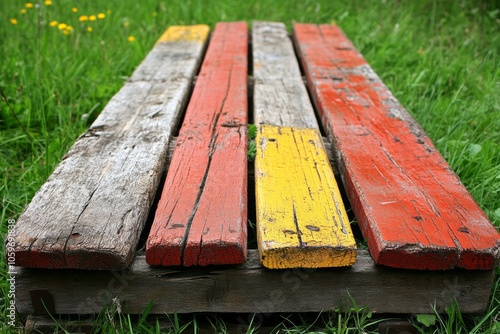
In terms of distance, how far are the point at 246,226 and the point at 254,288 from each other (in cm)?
18

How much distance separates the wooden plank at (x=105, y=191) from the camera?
56.9 inches

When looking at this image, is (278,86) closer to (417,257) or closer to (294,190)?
(294,190)

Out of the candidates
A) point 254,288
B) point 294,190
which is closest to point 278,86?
point 294,190

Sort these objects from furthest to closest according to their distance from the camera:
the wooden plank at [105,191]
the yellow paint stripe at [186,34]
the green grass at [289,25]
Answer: the yellow paint stripe at [186,34]
the green grass at [289,25]
the wooden plank at [105,191]

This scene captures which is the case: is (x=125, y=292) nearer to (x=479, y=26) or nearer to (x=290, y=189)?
(x=290, y=189)

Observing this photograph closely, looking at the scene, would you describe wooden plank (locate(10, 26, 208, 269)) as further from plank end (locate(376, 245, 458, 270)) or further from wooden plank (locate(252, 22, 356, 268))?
plank end (locate(376, 245, 458, 270))

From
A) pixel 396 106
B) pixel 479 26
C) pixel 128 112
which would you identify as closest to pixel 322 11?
pixel 479 26

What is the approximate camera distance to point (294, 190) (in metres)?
1.76

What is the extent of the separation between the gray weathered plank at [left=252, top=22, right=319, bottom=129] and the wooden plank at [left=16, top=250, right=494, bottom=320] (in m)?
0.90

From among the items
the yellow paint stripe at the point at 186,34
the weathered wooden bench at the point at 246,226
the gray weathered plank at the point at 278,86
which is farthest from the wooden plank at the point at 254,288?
the yellow paint stripe at the point at 186,34

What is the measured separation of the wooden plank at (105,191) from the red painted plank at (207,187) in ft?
0.24

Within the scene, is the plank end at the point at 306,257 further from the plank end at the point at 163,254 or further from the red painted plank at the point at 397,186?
the plank end at the point at 163,254

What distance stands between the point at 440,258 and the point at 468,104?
1.88 metres

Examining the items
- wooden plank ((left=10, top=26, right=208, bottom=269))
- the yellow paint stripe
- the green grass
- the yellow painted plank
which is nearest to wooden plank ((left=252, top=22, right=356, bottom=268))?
the yellow painted plank
